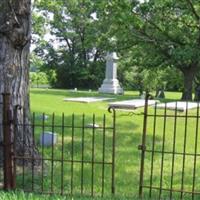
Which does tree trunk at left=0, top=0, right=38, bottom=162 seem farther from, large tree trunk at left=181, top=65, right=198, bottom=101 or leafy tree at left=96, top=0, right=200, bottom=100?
large tree trunk at left=181, top=65, right=198, bottom=101

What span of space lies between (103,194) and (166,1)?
18551mm

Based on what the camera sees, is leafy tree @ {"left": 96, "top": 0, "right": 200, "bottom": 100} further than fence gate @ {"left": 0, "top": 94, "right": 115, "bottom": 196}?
Yes

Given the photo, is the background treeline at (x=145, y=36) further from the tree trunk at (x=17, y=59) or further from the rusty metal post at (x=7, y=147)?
the rusty metal post at (x=7, y=147)

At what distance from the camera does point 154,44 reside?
28906 millimetres

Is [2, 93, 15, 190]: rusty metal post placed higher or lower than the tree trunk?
lower

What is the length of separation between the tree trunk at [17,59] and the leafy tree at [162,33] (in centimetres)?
1311

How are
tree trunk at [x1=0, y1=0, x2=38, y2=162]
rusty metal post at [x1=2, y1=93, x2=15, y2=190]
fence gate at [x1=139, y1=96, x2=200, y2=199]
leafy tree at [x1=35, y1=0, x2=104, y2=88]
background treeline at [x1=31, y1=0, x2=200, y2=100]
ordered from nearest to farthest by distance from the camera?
fence gate at [x1=139, y1=96, x2=200, y2=199], rusty metal post at [x1=2, y1=93, x2=15, y2=190], tree trunk at [x1=0, y1=0, x2=38, y2=162], background treeline at [x1=31, y1=0, x2=200, y2=100], leafy tree at [x1=35, y1=0, x2=104, y2=88]

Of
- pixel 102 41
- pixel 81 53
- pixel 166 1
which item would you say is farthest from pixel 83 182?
pixel 81 53

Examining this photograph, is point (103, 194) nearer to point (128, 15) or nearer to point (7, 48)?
point (7, 48)

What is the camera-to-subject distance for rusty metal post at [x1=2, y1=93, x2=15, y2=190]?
6.61 metres

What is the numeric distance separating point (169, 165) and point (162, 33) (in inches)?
796

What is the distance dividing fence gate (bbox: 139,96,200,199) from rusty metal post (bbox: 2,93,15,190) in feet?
5.87

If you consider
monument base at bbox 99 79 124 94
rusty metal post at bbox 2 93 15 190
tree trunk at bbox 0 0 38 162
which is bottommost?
monument base at bbox 99 79 124 94

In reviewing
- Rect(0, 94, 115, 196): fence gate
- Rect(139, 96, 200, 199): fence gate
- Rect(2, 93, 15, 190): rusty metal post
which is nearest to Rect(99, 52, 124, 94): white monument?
Rect(139, 96, 200, 199): fence gate
